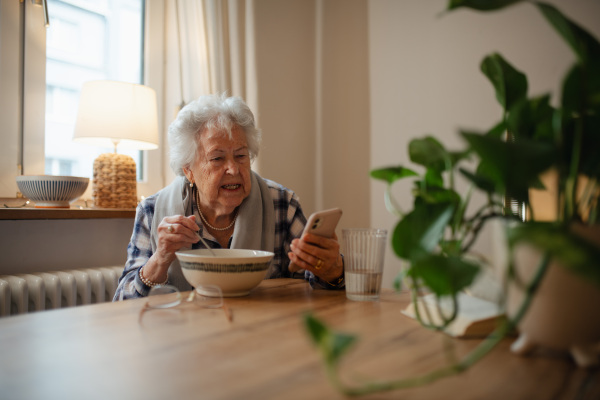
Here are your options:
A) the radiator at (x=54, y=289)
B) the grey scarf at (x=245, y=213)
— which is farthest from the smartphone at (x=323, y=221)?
the radiator at (x=54, y=289)

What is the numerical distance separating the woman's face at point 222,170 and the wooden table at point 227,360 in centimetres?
72

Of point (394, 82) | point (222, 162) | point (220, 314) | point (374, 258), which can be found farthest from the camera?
point (394, 82)

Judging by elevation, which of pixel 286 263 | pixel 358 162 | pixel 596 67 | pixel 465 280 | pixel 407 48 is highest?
pixel 407 48

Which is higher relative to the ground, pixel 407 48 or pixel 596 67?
pixel 407 48

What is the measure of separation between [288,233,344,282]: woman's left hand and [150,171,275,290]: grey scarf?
36 cm

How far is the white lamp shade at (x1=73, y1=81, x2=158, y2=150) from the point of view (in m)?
1.64

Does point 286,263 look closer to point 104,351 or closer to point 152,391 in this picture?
point 104,351

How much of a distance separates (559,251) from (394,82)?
2.23 metres

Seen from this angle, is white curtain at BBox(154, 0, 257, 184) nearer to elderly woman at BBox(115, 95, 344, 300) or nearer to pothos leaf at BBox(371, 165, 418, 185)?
elderly woman at BBox(115, 95, 344, 300)

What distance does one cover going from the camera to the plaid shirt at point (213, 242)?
3.91 feet

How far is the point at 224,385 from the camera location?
0.43 metres

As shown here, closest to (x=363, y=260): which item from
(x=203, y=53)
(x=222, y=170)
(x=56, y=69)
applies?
(x=222, y=170)

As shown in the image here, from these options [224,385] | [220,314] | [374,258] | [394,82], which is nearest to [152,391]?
[224,385]

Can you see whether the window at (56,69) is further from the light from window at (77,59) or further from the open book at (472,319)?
the open book at (472,319)
